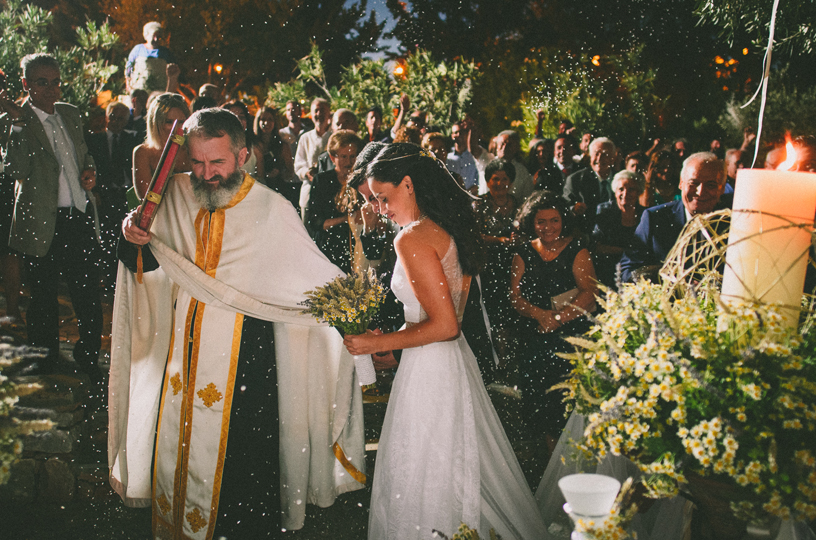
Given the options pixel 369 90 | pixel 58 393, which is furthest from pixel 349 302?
pixel 369 90

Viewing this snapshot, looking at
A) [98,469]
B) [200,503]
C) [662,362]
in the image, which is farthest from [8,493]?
[662,362]

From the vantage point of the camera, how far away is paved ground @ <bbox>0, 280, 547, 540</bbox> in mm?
3523

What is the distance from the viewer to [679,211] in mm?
4379

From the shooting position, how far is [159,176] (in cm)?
286

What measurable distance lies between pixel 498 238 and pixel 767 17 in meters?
2.47

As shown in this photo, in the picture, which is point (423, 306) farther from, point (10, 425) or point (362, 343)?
point (10, 425)

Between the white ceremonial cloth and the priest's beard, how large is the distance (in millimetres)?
77

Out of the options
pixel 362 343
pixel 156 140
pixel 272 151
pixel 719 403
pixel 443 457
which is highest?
pixel 272 151

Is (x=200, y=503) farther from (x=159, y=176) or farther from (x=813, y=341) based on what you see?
(x=813, y=341)

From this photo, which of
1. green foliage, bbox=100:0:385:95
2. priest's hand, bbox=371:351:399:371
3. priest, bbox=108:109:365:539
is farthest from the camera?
green foliage, bbox=100:0:385:95

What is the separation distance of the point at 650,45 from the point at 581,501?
18.3 m

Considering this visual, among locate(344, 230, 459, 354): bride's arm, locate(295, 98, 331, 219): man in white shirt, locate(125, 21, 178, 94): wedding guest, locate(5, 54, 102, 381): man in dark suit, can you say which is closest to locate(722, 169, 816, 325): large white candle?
locate(344, 230, 459, 354): bride's arm

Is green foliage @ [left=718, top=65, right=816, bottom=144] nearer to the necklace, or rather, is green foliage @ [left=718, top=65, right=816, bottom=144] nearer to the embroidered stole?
the necklace

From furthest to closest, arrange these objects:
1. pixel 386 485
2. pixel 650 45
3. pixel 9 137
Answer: pixel 650 45
pixel 9 137
pixel 386 485
